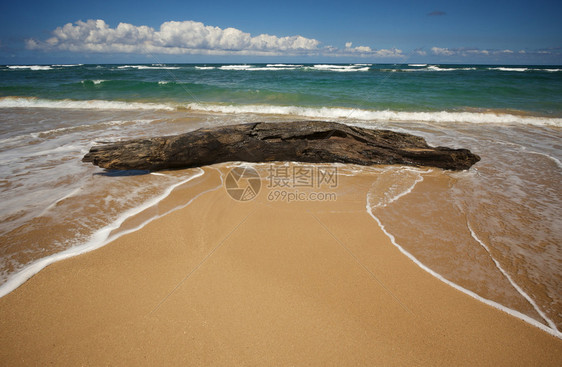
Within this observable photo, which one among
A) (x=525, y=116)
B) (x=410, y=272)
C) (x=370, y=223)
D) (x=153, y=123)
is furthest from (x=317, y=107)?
(x=410, y=272)

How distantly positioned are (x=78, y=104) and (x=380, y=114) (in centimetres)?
1574

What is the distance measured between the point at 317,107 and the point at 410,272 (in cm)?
1078

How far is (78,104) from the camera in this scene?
13.5 meters

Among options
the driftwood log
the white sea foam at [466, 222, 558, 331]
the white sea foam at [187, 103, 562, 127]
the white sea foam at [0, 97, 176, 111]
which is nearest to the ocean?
the white sea foam at [466, 222, 558, 331]

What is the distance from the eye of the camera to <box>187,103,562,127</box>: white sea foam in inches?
380

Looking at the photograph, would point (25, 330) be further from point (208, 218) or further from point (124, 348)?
point (208, 218)

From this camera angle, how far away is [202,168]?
4.77m

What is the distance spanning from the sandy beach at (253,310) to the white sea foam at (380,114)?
30.3 feet

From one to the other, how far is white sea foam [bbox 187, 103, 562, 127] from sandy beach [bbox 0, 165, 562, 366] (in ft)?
30.3

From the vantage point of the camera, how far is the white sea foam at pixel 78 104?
12752mm

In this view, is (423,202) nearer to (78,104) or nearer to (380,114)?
(380,114)

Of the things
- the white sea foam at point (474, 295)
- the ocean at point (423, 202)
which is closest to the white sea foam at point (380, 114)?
the ocean at point (423, 202)

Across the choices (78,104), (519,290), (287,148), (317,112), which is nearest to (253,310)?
(519,290)

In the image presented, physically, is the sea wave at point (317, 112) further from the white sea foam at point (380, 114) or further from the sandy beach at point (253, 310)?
the sandy beach at point (253, 310)
